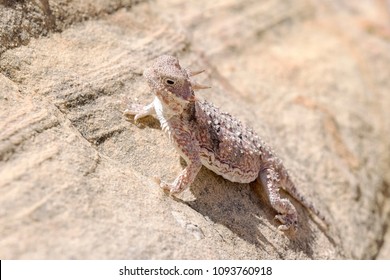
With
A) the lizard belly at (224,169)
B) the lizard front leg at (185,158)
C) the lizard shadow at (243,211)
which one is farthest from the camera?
the lizard belly at (224,169)

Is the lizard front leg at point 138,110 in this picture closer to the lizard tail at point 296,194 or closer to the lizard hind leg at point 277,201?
the lizard hind leg at point 277,201

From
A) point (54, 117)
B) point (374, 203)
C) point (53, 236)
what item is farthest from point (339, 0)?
point (53, 236)

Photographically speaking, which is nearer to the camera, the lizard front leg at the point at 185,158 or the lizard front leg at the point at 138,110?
the lizard front leg at the point at 185,158

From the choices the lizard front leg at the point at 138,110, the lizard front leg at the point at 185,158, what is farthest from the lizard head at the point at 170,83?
the lizard front leg at the point at 138,110

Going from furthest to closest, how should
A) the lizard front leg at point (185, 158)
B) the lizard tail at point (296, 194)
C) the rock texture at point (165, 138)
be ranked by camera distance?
1. the lizard tail at point (296, 194)
2. the lizard front leg at point (185, 158)
3. the rock texture at point (165, 138)

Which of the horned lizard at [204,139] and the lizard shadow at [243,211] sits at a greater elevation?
the horned lizard at [204,139]

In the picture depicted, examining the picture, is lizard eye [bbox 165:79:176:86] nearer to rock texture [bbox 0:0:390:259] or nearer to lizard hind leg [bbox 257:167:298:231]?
rock texture [bbox 0:0:390:259]

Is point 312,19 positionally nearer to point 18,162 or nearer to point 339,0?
point 339,0
